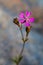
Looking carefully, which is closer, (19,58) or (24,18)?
(19,58)

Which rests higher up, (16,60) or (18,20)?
(18,20)

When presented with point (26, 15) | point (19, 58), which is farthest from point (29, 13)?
point (19, 58)

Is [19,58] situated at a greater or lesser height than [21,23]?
lesser

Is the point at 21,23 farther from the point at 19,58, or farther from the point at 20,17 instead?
the point at 19,58

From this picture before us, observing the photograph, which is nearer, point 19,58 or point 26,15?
point 19,58

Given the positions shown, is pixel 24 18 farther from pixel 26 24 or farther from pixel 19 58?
pixel 19 58

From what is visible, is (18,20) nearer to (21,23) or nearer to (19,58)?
(21,23)

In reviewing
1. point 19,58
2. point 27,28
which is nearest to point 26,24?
point 27,28
